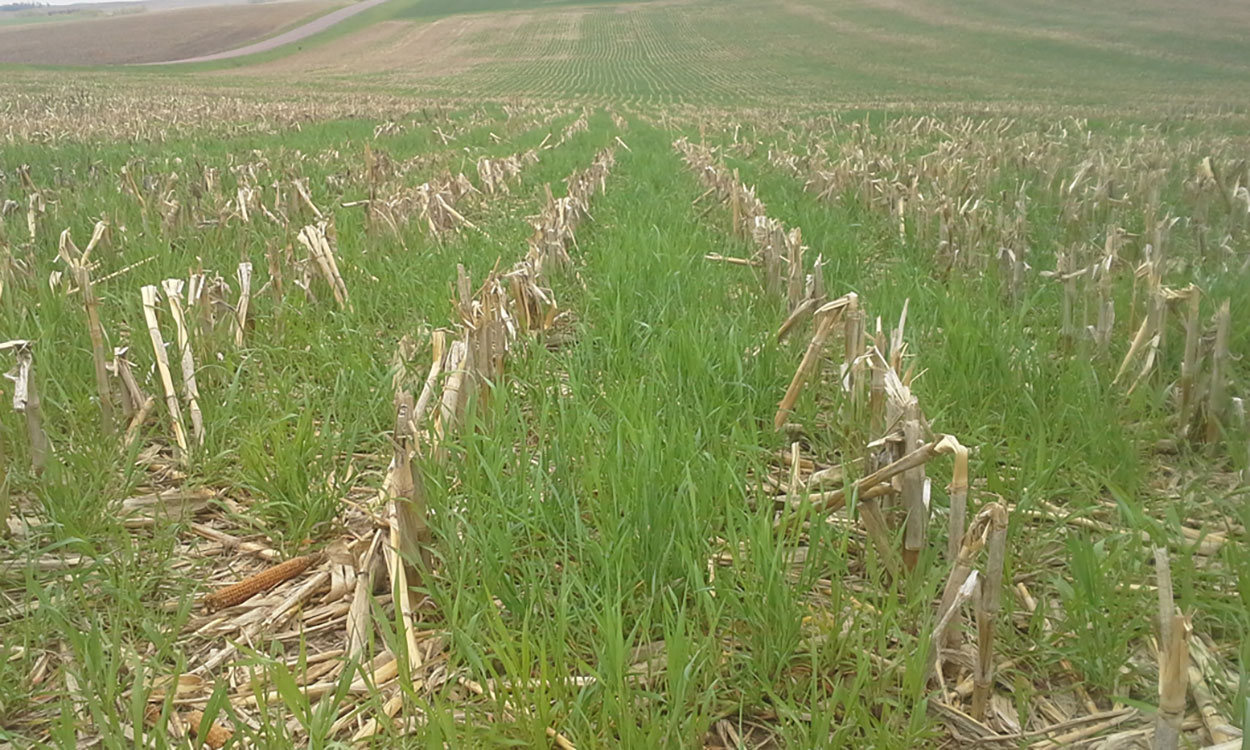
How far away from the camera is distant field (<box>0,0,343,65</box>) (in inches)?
2490

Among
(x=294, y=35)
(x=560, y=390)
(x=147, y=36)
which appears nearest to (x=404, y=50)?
(x=294, y=35)

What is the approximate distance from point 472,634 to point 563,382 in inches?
69.0

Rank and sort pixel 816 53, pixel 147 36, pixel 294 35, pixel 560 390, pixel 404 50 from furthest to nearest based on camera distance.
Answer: pixel 294 35 < pixel 147 36 < pixel 404 50 < pixel 816 53 < pixel 560 390

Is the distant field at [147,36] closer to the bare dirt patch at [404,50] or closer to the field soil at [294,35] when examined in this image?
the field soil at [294,35]

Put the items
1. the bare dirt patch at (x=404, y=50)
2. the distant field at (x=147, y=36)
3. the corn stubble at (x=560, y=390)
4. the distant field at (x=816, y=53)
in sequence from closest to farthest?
the corn stubble at (x=560, y=390)
the distant field at (x=816, y=53)
the bare dirt patch at (x=404, y=50)
the distant field at (x=147, y=36)

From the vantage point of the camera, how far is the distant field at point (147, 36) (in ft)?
208

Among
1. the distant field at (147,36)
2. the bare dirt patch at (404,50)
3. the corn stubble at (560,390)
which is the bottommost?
the corn stubble at (560,390)

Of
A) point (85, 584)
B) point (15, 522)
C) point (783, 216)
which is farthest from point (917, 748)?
point (783, 216)

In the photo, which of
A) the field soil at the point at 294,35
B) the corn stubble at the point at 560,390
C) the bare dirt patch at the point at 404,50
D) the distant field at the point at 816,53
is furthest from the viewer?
the field soil at the point at 294,35

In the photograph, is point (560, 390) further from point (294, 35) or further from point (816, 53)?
point (294, 35)

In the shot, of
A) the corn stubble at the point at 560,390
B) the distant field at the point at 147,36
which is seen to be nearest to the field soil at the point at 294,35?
the distant field at the point at 147,36

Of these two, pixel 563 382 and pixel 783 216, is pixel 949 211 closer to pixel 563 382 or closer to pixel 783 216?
pixel 783 216

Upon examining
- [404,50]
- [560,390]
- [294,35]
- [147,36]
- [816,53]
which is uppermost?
[147,36]

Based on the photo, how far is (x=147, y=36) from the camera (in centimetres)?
7238
